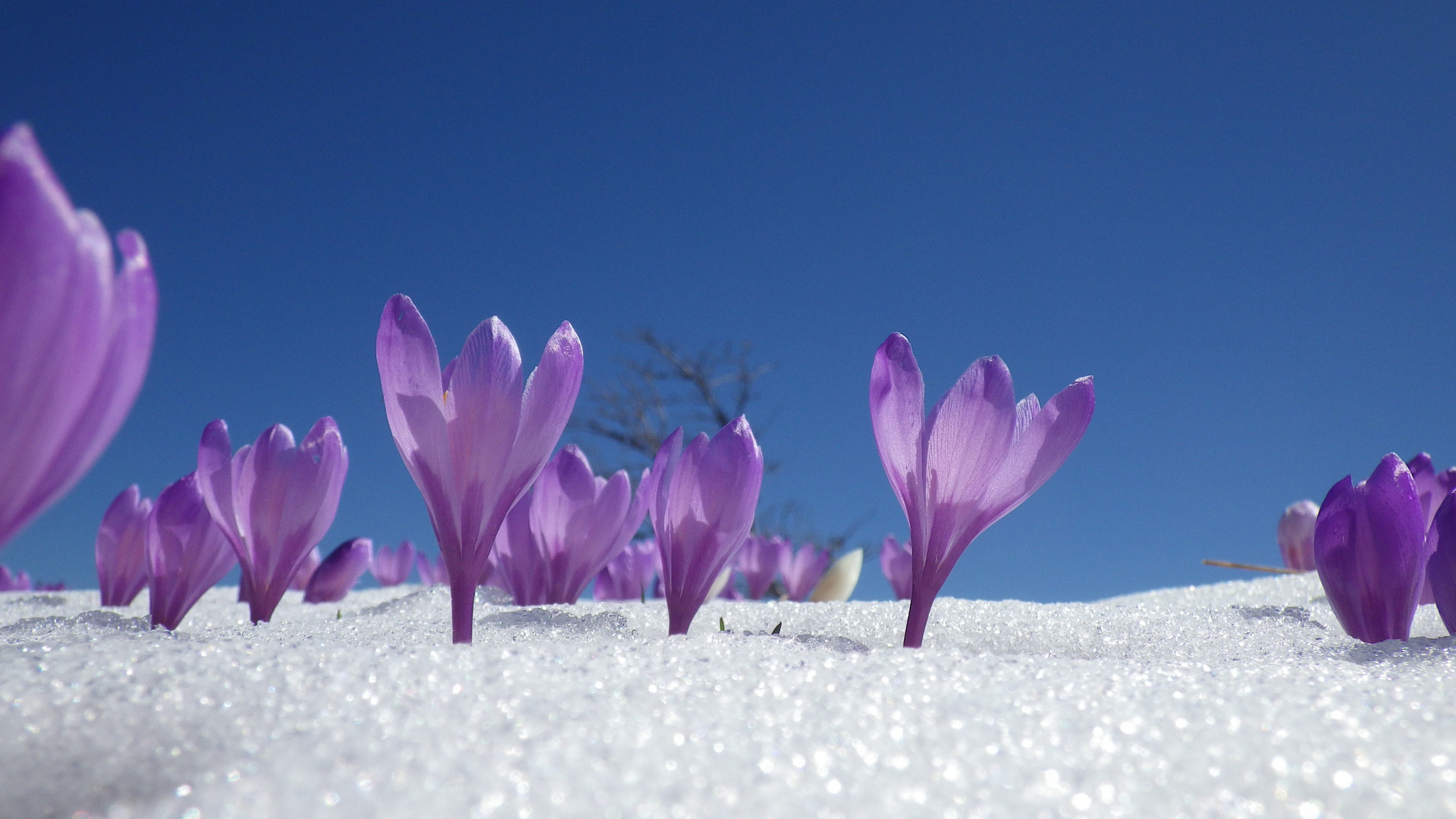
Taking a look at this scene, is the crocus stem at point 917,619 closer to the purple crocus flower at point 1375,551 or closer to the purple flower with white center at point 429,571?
the purple crocus flower at point 1375,551

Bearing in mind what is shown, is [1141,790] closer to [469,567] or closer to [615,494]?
[469,567]

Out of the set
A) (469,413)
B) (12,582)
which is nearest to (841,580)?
(469,413)

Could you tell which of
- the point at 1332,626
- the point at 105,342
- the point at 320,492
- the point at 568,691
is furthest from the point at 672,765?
the point at 1332,626

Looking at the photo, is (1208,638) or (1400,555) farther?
(1208,638)

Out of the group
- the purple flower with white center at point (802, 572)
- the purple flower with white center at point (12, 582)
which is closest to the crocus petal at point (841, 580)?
the purple flower with white center at point (802, 572)

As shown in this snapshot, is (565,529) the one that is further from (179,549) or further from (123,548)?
(123,548)
